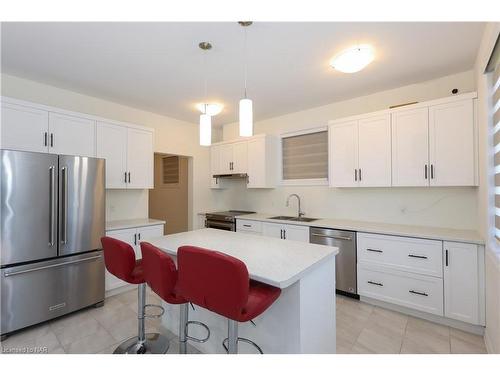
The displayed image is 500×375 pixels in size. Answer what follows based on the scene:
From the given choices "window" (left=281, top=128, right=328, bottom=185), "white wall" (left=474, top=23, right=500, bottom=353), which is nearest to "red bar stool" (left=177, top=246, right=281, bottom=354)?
"white wall" (left=474, top=23, right=500, bottom=353)

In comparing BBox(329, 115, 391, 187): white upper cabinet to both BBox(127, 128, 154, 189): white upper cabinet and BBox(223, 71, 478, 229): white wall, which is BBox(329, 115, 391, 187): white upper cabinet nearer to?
BBox(223, 71, 478, 229): white wall

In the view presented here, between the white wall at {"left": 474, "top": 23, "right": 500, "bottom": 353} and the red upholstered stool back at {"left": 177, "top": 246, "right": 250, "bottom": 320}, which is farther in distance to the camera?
the white wall at {"left": 474, "top": 23, "right": 500, "bottom": 353}

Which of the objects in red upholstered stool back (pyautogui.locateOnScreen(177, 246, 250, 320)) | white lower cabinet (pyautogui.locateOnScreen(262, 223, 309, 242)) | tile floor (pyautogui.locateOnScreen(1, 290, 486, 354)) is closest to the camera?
red upholstered stool back (pyautogui.locateOnScreen(177, 246, 250, 320))

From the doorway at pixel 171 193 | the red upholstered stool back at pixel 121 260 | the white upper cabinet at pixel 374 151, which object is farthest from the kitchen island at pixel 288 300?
the doorway at pixel 171 193

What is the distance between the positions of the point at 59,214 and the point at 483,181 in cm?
408

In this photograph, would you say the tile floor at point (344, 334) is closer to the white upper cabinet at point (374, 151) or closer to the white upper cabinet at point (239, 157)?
the white upper cabinet at point (374, 151)

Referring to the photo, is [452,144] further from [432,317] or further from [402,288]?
[432,317]

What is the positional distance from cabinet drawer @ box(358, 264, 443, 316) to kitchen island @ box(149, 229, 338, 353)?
1.26m

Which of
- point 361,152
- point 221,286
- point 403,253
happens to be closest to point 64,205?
point 221,286

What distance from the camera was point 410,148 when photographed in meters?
2.70

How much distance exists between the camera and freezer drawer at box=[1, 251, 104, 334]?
215 cm

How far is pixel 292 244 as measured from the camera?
196 centimetres
